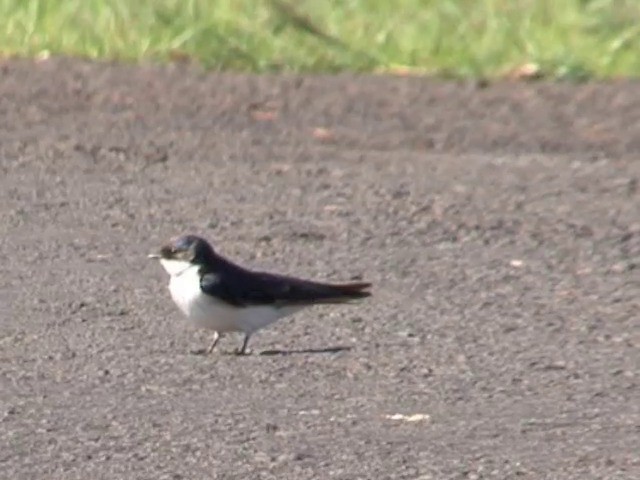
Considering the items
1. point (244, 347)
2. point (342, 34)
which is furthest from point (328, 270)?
point (342, 34)

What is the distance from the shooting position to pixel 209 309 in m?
7.47

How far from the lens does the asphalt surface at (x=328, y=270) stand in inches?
256

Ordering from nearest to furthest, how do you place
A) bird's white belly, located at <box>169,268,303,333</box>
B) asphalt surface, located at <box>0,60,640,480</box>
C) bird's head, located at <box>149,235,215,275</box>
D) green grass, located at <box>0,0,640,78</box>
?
asphalt surface, located at <box>0,60,640,480</box> → bird's white belly, located at <box>169,268,303,333</box> → bird's head, located at <box>149,235,215,275</box> → green grass, located at <box>0,0,640,78</box>

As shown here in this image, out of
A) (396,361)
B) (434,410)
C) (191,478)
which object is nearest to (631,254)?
(396,361)

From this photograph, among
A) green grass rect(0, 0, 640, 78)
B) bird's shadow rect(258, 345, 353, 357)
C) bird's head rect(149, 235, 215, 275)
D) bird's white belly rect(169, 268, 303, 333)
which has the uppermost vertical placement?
green grass rect(0, 0, 640, 78)

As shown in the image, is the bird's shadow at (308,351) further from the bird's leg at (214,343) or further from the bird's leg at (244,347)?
the bird's leg at (214,343)

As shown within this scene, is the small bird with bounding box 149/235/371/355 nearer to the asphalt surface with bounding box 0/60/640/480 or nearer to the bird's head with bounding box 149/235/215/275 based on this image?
the bird's head with bounding box 149/235/215/275

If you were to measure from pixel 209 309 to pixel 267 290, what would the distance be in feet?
0.72

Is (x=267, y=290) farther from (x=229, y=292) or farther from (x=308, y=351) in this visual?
(x=308, y=351)

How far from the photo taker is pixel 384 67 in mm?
13414

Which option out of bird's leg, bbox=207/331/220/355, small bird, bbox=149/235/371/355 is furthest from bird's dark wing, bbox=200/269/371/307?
bird's leg, bbox=207/331/220/355

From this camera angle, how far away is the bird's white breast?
7.48 metres

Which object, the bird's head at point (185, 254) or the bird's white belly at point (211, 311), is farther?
the bird's head at point (185, 254)

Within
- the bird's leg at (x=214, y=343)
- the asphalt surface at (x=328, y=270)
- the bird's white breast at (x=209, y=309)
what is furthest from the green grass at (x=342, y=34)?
the bird's white breast at (x=209, y=309)
